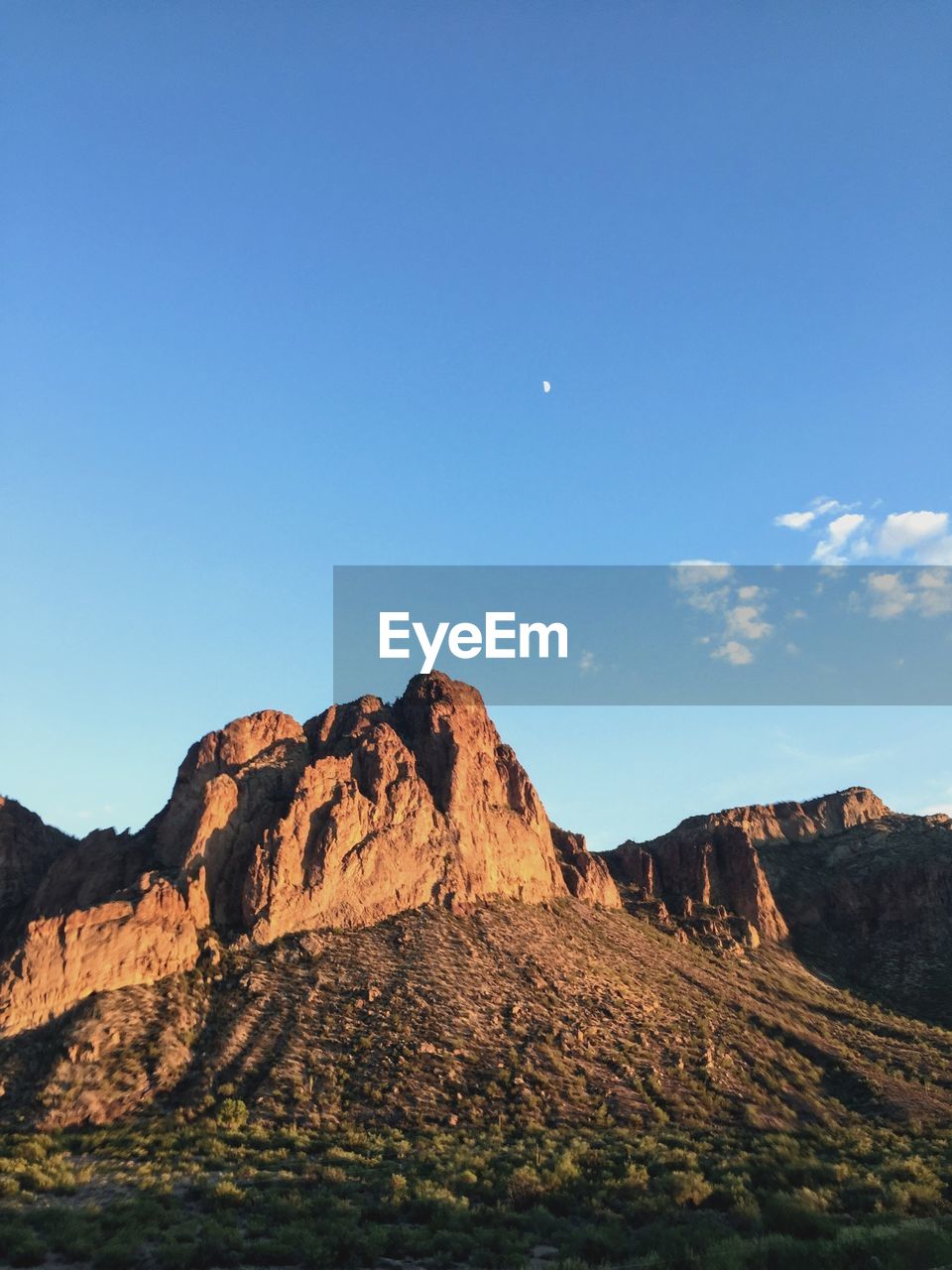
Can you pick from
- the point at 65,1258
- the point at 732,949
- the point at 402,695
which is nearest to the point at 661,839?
the point at 732,949

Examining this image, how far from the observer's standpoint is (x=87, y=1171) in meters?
28.2

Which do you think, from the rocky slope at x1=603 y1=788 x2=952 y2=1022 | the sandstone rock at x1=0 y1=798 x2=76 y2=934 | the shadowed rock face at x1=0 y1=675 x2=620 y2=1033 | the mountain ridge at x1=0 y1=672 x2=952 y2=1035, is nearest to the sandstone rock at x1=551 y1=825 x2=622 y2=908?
the mountain ridge at x1=0 y1=672 x2=952 y2=1035

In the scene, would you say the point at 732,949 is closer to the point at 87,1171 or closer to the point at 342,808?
the point at 342,808

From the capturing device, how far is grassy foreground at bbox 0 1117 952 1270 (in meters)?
20.9

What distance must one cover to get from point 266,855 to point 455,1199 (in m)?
30.4

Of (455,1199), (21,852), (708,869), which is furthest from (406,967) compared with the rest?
(708,869)

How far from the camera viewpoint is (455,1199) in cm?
2575

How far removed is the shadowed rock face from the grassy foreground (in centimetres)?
1131

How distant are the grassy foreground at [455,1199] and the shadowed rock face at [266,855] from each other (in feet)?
37.1

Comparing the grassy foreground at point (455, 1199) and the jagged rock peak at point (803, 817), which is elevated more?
the jagged rock peak at point (803, 817)

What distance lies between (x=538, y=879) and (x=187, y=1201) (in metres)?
49.5

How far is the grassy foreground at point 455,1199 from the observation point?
823 inches

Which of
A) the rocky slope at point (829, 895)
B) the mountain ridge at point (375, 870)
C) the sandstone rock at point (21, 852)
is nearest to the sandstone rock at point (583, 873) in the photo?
the mountain ridge at point (375, 870)

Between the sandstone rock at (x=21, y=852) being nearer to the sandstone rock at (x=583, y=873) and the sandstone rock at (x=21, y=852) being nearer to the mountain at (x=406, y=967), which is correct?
the mountain at (x=406, y=967)
